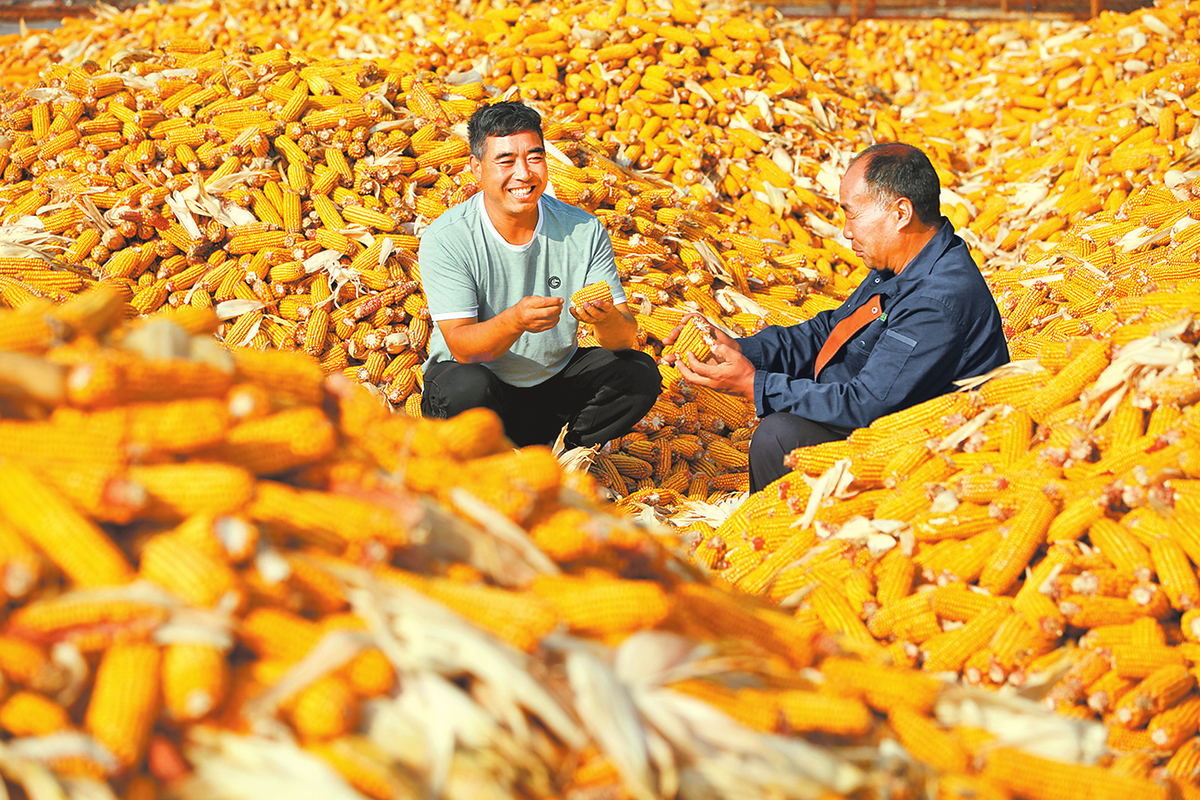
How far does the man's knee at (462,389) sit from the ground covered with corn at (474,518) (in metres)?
0.53

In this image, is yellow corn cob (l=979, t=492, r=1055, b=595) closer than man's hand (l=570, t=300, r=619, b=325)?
Yes

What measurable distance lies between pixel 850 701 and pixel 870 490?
186 centimetres

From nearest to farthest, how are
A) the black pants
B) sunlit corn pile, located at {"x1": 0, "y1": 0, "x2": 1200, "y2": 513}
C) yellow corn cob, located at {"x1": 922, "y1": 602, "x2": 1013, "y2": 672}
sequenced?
1. yellow corn cob, located at {"x1": 922, "y1": 602, "x2": 1013, "y2": 672}
2. the black pants
3. sunlit corn pile, located at {"x1": 0, "y1": 0, "x2": 1200, "y2": 513}

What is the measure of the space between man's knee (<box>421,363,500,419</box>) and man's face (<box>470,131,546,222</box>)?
89cm

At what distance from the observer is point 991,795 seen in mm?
1845

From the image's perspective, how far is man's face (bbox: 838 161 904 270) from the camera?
395cm

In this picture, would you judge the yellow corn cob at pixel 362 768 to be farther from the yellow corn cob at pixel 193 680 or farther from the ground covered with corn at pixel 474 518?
the yellow corn cob at pixel 193 680

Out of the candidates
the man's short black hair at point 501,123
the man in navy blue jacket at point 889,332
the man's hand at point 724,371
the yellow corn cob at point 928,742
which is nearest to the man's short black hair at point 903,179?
the man in navy blue jacket at point 889,332

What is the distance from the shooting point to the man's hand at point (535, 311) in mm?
4012

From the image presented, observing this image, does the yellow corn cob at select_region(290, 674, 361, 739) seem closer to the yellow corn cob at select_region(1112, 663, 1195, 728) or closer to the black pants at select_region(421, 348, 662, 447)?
the yellow corn cob at select_region(1112, 663, 1195, 728)

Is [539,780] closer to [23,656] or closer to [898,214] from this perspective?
[23,656]

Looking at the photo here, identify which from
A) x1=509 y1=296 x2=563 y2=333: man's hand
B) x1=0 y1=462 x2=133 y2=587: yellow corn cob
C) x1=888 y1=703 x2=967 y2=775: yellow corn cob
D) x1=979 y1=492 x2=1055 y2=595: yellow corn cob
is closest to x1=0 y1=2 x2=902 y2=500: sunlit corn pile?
x1=509 y1=296 x2=563 y2=333: man's hand

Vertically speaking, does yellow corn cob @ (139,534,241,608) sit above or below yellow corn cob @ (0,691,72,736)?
above

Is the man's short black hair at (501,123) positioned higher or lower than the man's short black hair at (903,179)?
higher
